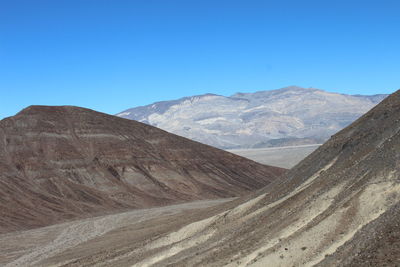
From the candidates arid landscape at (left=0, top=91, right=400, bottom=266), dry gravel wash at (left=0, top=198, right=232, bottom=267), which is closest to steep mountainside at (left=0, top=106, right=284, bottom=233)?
dry gravel wash at (left=0, top=198, right=232, bottom=267)

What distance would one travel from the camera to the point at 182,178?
102m

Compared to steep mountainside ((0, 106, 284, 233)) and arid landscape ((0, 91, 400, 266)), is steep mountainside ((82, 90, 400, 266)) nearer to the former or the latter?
arid landscape ((0, 91, 400, 266))

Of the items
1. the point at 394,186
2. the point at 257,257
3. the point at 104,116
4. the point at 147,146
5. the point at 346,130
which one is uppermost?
the point at 104,116

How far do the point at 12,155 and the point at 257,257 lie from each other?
73.0 m

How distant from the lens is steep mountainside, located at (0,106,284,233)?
3123 inches

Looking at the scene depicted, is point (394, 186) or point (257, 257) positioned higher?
point (394, 186)

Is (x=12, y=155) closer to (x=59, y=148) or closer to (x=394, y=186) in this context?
(x=59, y=148)

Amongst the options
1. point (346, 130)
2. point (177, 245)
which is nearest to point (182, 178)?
point (346, 130)

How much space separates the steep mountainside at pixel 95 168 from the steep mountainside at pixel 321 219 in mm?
38320

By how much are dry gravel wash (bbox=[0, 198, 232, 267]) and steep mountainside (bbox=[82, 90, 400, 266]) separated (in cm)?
1247

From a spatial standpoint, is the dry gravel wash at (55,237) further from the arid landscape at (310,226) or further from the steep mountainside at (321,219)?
the steep mountainside at (321,219)

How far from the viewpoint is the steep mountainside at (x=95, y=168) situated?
260 ft

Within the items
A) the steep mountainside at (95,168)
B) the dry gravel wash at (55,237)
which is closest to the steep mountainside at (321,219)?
the dry gravel wash at (55,237)

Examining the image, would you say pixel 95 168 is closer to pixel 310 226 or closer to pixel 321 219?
pixel 321 219
